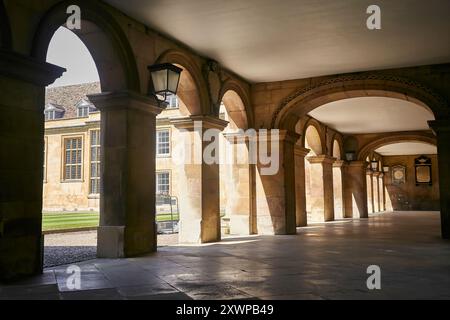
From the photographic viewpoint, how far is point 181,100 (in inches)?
377

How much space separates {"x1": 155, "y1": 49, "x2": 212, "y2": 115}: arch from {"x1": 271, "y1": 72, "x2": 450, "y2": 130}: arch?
2.75 meters

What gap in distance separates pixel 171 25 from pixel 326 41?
298cm

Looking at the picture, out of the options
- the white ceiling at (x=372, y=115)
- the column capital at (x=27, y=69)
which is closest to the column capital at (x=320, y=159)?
the white ceiling at (x=372, y=115)

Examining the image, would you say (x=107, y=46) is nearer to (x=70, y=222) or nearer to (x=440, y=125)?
(x=440, y=125)

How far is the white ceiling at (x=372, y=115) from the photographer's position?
14.4m

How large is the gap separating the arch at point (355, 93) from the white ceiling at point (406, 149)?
17.4 metres

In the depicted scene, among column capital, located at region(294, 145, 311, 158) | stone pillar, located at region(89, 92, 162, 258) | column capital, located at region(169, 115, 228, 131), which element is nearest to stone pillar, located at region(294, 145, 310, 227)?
column capital, located at region(294, 145, 311, 158)

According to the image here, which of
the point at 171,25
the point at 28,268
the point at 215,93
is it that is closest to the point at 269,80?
the point at 215,93

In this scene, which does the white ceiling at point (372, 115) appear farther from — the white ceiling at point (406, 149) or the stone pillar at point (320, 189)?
the white ceiling at point (406, 149)

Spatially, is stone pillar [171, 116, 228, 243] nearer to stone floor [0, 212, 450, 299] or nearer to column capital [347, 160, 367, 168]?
stone floor [0, 212, 450, 299]

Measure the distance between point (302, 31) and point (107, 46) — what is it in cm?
341

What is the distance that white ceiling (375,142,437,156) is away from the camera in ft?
92.0
